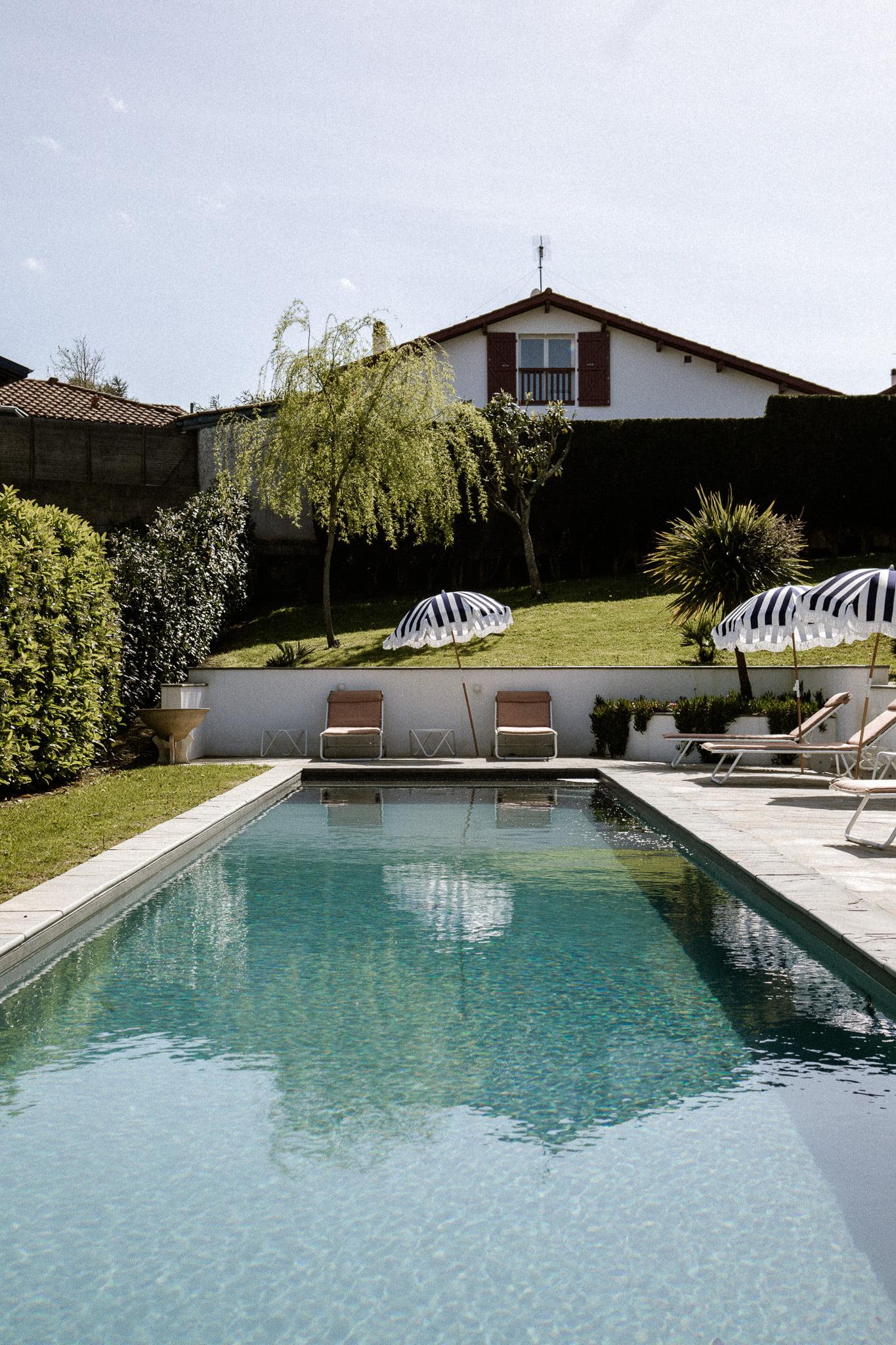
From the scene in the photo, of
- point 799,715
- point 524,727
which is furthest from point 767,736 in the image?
point 524,727

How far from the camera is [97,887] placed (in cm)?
662

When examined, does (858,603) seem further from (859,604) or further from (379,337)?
(379,337)

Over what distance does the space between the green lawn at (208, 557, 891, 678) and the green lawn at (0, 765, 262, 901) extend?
5.41 m

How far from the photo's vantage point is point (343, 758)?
16094mm

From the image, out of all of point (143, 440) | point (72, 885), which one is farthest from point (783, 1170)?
point (143, 440)

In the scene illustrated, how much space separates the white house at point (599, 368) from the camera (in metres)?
30.0

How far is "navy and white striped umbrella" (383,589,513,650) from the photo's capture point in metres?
15.3

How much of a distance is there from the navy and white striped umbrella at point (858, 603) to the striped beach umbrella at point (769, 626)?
2.35 feet

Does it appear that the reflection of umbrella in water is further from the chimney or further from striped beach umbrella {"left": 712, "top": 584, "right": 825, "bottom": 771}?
the chimney

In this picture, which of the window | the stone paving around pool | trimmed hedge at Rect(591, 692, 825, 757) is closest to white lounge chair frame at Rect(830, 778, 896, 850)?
the stone paving around pool

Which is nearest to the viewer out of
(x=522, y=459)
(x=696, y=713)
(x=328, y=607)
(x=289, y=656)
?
(x=696, y=713)

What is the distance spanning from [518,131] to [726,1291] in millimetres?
11899

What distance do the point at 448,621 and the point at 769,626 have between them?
449 centimetres

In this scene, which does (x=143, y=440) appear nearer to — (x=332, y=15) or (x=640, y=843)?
(x=332, y=15)
